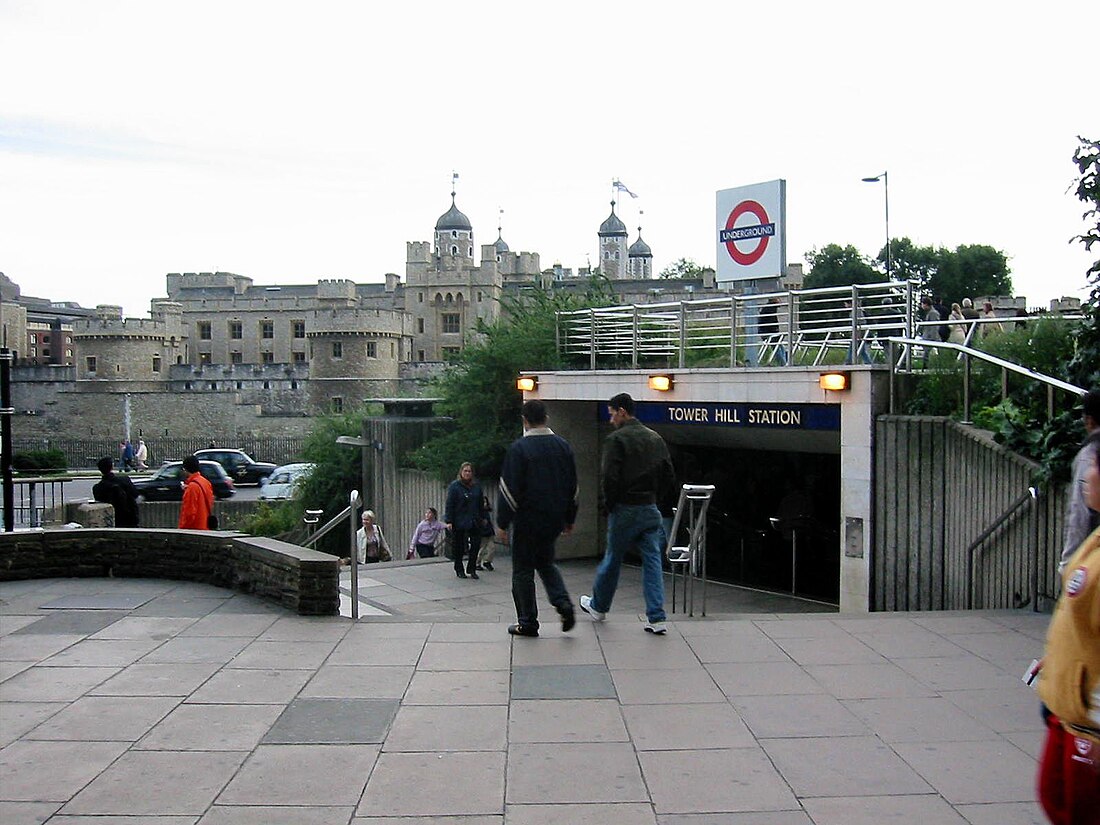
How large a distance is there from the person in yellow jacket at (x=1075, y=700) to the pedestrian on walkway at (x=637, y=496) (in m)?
4.54

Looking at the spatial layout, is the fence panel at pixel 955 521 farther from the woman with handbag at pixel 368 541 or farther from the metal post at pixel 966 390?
the woman with handbag at pixel 368 541

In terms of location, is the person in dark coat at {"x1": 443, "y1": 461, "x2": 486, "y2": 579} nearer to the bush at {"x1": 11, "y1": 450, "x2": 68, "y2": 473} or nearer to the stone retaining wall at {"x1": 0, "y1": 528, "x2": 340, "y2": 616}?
the stone retaining wall at {"x1": 0, "y1": 528, "x2": 340, "y2": 616}

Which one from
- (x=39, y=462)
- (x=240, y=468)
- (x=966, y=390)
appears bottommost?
(x=39, y=462)

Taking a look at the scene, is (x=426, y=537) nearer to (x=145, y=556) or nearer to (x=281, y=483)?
(x=145, y=556)

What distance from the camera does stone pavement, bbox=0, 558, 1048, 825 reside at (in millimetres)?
4930

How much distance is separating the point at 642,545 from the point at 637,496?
40cm

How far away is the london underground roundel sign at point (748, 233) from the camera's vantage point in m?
16.0

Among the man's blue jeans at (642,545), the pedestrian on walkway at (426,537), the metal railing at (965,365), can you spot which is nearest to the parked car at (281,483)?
the pedestrian on walkway at (426,537)

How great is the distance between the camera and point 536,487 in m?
7.76

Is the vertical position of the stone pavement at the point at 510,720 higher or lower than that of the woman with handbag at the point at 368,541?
higher

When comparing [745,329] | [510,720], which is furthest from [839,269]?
[510,720]

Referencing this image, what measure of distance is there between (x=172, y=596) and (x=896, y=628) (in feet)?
19.6

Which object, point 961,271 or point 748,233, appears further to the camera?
point 961,271

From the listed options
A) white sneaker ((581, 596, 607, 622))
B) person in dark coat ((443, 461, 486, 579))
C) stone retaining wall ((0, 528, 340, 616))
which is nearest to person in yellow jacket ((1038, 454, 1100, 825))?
white sneaker ((581, 596, 607, 622))
